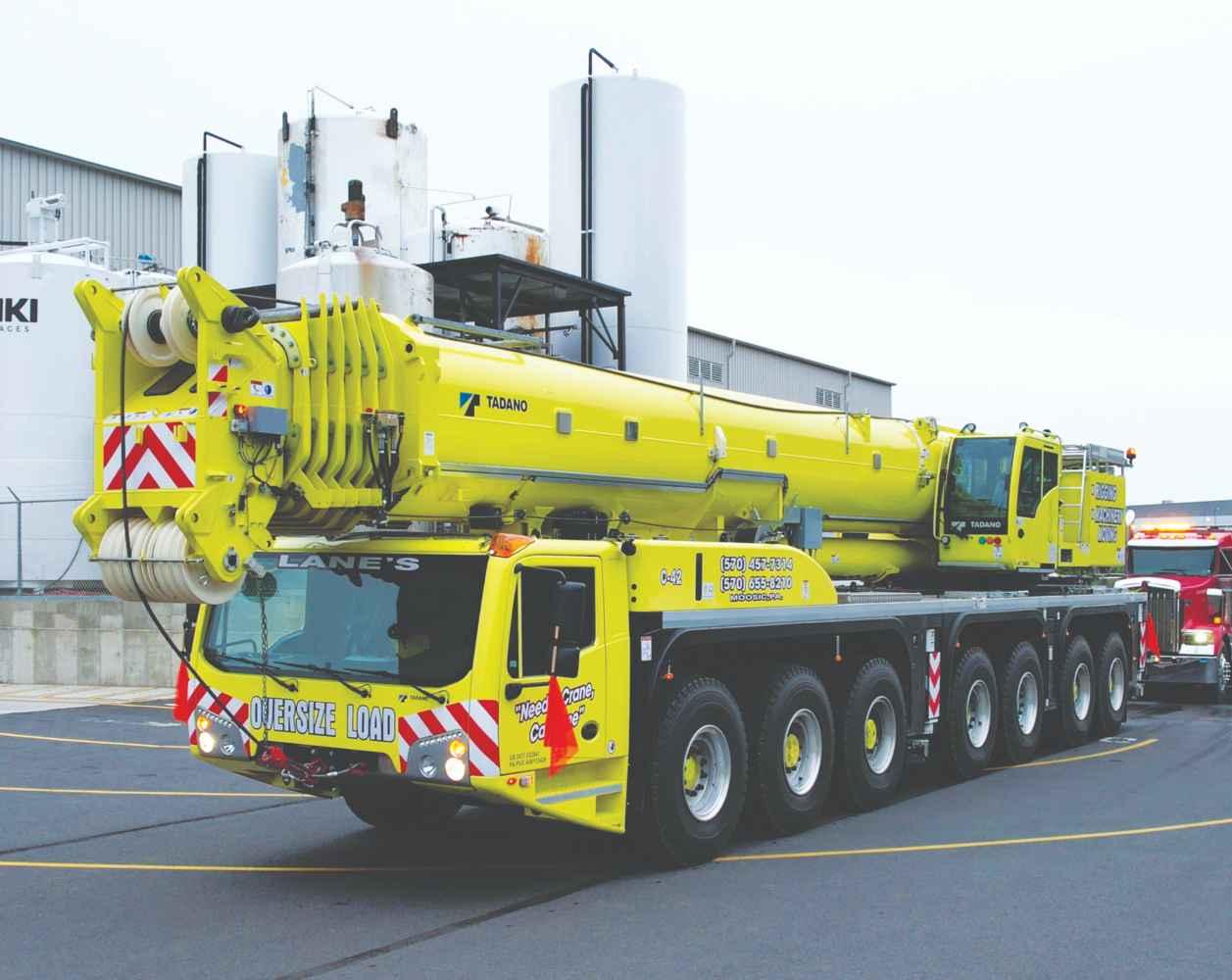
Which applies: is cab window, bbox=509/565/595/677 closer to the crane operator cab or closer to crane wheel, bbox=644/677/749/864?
crane wheel, bbox=644/677/749/864

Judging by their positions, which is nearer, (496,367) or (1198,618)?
(496,367)

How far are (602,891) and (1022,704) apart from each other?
7.49 m

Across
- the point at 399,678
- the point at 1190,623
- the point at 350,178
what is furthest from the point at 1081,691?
the point at 350,178

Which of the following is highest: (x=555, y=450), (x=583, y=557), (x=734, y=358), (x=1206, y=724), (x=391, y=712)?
(x=734, y=358)

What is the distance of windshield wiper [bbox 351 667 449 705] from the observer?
7.87 meters

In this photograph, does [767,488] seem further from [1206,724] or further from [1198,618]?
[1198,618]

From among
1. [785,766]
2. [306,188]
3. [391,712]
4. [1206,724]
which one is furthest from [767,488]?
[306,188]

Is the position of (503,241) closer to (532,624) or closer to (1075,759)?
(1075,759)

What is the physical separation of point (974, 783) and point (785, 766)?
10.9ft

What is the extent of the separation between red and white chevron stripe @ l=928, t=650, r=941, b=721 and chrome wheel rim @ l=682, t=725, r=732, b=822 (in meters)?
3.59

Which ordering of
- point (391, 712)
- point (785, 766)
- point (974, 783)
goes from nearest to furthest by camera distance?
1. point (391, 712)
2. point (785, 766)
3. point (974, 783)

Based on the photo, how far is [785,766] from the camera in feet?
33.5

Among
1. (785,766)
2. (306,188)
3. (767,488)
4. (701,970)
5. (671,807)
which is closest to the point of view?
(701,970)

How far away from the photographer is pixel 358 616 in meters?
8.44
